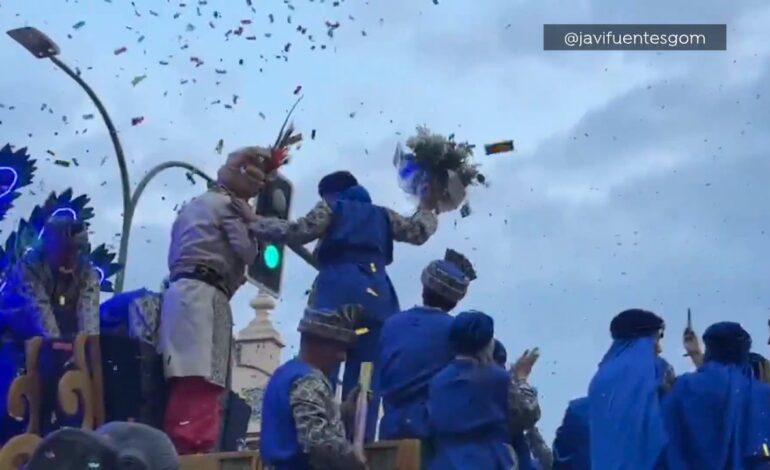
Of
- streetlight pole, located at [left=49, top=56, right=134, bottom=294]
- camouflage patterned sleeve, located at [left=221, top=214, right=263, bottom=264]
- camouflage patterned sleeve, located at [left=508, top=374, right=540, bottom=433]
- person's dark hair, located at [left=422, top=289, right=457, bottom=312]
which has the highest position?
streetlight pole, located at [left=49, top=56, right=134, bottom=294]

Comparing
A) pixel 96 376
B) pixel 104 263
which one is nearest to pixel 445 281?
pixel 96 376

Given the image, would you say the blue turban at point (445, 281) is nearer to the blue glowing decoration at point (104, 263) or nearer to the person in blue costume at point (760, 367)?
the person in blue costume at point (760, 367)

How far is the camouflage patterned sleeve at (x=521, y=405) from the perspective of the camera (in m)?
7.29

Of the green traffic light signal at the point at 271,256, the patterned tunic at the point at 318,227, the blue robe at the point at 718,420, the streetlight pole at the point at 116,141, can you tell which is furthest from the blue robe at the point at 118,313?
the streetlight pole at the point at 116,141

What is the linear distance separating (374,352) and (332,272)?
553 mm

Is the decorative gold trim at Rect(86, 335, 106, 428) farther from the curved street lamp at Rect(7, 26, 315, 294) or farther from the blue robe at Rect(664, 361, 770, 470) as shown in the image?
the curved street lamp at Rect(7, 26, 315, 294)

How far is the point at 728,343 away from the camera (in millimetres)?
7633

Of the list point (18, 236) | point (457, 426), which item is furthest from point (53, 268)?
point (457, 426)

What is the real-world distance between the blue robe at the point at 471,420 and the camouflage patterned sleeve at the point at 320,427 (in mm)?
606

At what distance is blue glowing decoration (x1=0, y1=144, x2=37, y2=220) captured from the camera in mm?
10883

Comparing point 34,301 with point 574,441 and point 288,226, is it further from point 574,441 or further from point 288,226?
point 574,441

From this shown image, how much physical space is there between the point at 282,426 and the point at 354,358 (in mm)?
2147

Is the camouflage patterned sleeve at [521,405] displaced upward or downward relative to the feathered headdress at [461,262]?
downward

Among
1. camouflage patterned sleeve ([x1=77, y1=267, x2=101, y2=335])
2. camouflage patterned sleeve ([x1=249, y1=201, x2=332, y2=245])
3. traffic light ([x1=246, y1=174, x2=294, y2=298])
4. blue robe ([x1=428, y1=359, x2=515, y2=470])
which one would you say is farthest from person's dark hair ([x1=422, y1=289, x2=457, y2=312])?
camouflage patterned sleeve ([x1=77, y1=267, x2=101, y2=335])
